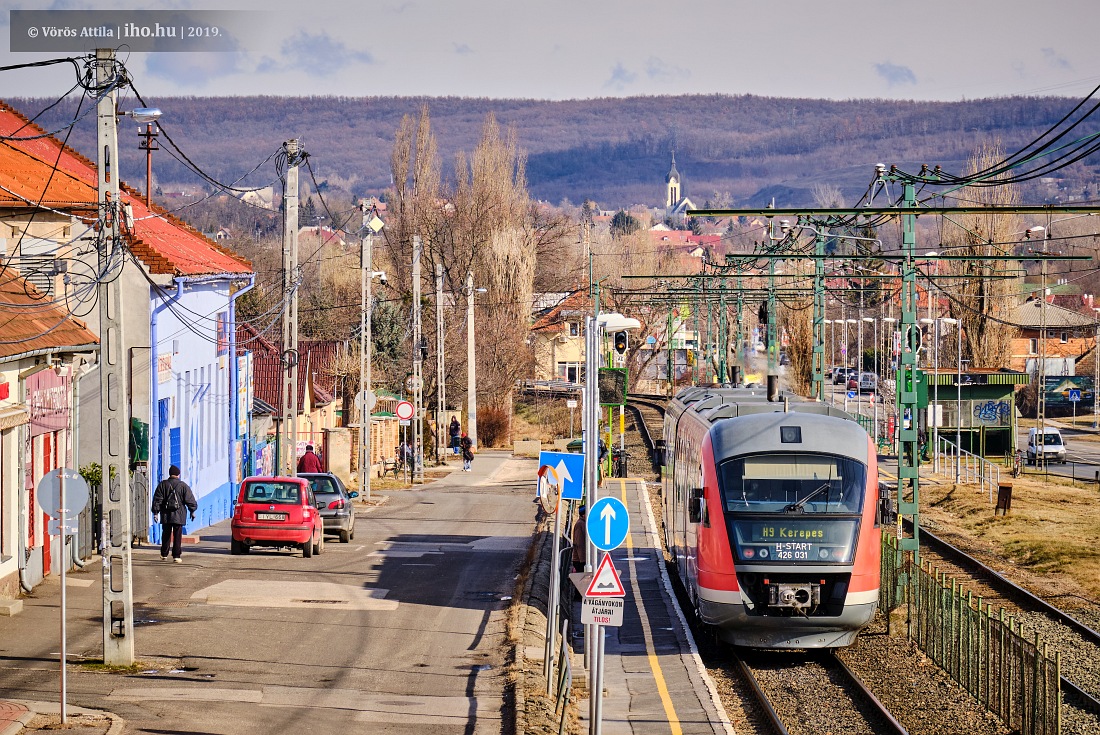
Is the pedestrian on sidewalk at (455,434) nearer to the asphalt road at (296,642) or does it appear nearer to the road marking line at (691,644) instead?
the road marking line at (691,644)

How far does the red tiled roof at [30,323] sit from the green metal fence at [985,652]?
42.2 ft

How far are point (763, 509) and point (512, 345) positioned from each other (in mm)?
52401

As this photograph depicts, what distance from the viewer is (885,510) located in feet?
59.2

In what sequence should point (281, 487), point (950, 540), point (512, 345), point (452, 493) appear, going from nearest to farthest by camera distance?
1. point (281, 487)
2. point (950, 540)
3. point (452, 493)
4. point (512, 345)

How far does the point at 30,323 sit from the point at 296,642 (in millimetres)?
7063

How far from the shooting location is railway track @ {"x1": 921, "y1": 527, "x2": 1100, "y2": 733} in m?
15.7

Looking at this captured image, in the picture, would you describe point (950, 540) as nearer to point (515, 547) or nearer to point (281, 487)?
point (515, 547)

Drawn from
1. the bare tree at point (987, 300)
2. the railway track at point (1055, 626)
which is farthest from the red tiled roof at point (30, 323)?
the bare tree at point (987, 300)

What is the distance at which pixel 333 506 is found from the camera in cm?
2906

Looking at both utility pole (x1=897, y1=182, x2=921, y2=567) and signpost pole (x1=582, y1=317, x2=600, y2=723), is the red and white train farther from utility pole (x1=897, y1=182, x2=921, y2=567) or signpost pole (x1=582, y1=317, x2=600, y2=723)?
utility pole (x1=897, y1=182, x2=921, y2=567)

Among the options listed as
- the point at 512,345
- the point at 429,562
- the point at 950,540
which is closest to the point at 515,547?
the point at 429,562

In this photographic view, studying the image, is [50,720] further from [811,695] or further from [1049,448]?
[1049,448]

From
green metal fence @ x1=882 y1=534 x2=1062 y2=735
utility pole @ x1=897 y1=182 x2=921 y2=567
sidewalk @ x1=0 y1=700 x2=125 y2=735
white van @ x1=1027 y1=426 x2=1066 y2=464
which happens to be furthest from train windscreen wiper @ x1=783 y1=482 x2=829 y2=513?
white van @ x1=1027 y1=426 x2=1066 y2=464

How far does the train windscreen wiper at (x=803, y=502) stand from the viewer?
17625 mm
